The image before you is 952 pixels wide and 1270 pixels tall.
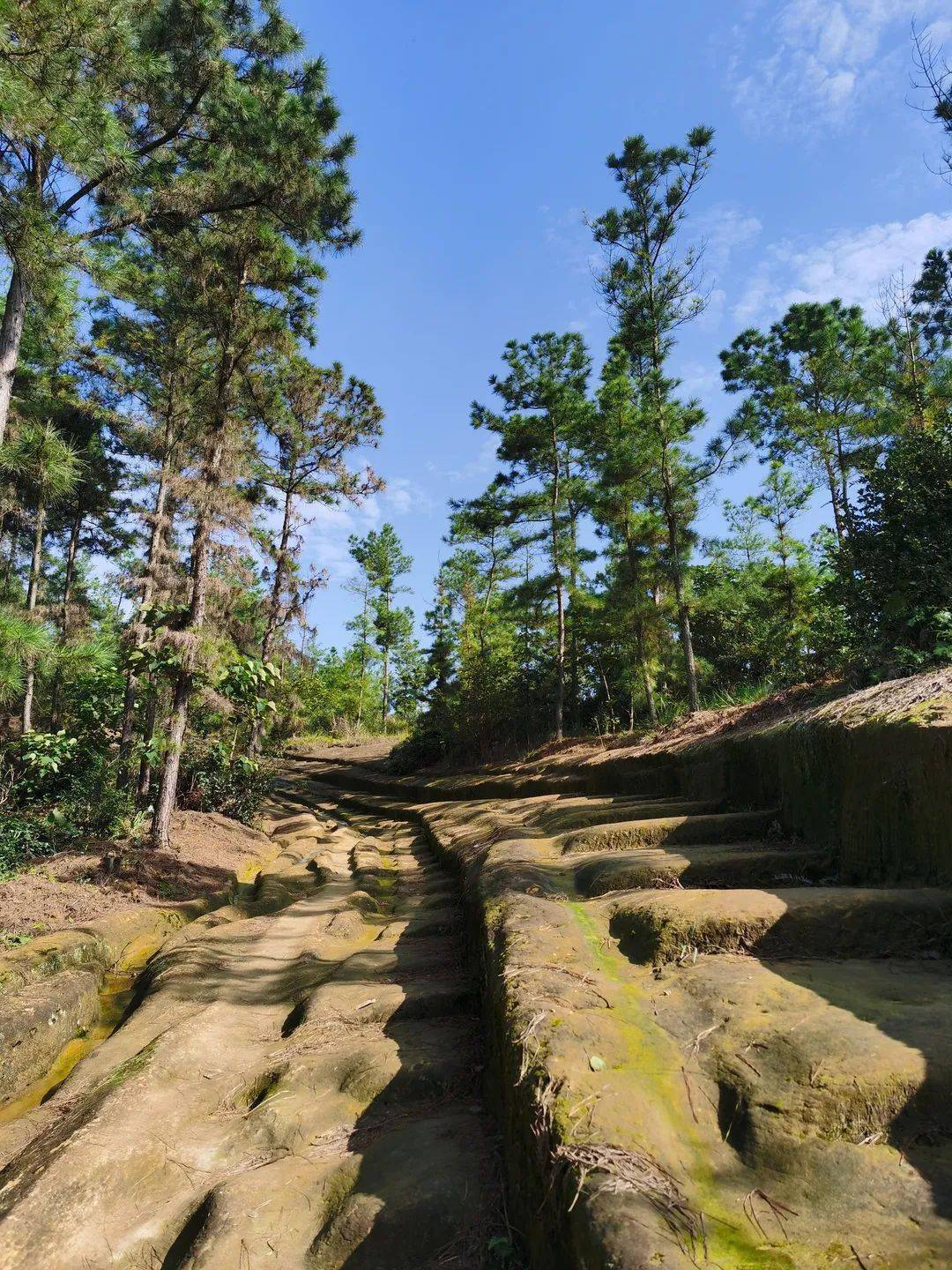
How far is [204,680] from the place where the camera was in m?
8.25

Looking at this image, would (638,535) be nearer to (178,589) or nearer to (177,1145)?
(178,589)

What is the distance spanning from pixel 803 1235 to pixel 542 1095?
69 cm

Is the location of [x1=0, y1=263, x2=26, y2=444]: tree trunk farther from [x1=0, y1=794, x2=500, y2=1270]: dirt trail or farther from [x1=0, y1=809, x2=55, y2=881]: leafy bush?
[x1=0, y1=794, x2=500, y2=1270]: dirt trail

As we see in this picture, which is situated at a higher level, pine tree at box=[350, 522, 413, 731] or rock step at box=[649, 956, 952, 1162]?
pine tree at box=[350, 522, 413, 731]

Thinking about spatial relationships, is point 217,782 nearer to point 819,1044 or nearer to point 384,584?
point 819,1044

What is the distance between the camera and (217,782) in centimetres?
1109

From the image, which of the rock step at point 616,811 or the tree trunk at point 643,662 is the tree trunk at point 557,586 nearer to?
the tree trunk at point 643,662

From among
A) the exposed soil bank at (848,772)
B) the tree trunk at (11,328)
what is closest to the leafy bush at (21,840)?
the tree trunk at (11,328)

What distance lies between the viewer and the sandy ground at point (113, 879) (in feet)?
18.0

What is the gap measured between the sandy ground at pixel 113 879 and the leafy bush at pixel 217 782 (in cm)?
163

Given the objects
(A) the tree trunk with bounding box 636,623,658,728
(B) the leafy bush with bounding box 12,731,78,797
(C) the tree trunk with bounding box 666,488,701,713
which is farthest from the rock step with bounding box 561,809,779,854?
(A) the tree trunk with bounding box 636,623,658,728

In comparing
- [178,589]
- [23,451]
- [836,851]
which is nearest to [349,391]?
[23,451]

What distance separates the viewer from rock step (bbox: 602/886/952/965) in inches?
103

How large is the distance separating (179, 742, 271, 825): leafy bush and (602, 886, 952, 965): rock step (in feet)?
29.9
